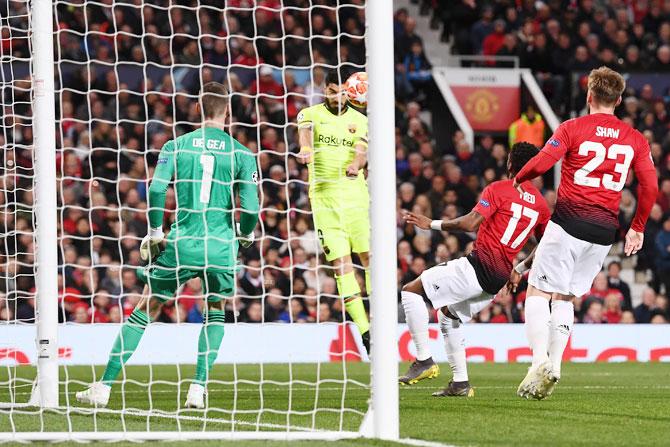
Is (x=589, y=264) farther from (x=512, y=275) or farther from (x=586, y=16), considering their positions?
(x=586, y=16)

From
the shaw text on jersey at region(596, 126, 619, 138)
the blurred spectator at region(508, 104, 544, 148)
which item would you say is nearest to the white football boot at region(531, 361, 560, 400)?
the shaw text on jersey at region(596, 126, 619, 138)

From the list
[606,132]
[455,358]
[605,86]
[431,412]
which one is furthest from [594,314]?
[431,412]

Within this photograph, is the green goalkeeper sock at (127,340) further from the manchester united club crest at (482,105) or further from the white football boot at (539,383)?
the manchester united club crest at (482,105)

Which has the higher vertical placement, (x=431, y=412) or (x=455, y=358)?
(x=455, y=358)

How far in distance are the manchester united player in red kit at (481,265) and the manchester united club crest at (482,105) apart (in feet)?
36.9

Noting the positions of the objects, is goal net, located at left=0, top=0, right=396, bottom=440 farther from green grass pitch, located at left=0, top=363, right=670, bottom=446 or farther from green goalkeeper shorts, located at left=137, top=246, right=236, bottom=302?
green goalkeeper shorts, located at left=137, top=246, right=236, bottom=302

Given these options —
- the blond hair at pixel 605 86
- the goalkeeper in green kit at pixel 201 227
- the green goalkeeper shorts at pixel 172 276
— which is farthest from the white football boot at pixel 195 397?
the blond hair at pixel 605 86

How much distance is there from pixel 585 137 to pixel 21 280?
6510 millimetres

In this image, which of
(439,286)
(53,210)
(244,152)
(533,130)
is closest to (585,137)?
(439,286)

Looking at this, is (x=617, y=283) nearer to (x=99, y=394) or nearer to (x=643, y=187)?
(x=643, y=187)

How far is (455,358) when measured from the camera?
858cm

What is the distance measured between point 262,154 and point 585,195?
6422 mm

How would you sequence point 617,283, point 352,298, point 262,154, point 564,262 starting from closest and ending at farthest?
point 564,262 < point 352,298 < point 262,154 < point 617,283

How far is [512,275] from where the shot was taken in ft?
30.5
